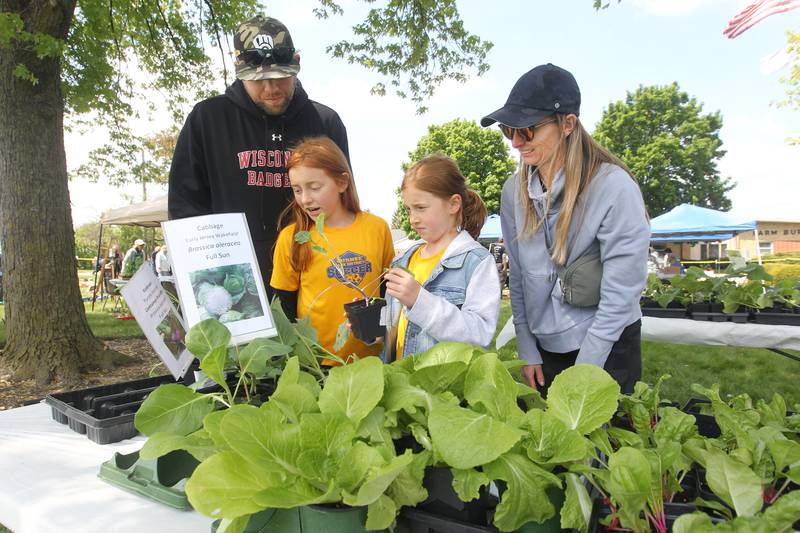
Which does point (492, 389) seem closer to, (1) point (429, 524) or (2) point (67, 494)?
(1) point (429, 524)

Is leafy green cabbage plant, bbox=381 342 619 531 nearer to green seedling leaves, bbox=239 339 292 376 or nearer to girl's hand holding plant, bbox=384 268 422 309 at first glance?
green seedling leaves, bbox=239 339 292 376

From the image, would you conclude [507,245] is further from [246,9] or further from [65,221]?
[246,9]

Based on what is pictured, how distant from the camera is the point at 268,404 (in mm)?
618

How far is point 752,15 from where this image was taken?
5.77m

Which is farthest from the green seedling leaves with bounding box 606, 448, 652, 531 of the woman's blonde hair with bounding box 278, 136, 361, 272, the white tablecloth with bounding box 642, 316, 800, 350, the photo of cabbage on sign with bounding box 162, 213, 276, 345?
the white tablecloth with bounding box 642, 316, 800, 350

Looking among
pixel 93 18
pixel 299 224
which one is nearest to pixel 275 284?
pixel 299 224

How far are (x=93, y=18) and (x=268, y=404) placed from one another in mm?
6109

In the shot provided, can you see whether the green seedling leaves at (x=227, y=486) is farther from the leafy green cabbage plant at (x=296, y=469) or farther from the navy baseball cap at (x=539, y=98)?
the navy baseball cap at (x=539, y=98)

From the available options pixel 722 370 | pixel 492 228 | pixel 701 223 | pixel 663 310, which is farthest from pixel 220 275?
pixel 492 228

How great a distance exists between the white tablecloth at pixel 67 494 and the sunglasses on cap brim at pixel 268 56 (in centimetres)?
127

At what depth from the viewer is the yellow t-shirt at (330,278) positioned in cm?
176

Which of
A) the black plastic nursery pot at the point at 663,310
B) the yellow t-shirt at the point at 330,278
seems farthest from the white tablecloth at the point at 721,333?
the yellow t-shirt at the point at 330,278

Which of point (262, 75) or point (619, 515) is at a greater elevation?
point (262, 75)

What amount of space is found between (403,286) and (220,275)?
1.73 ft
